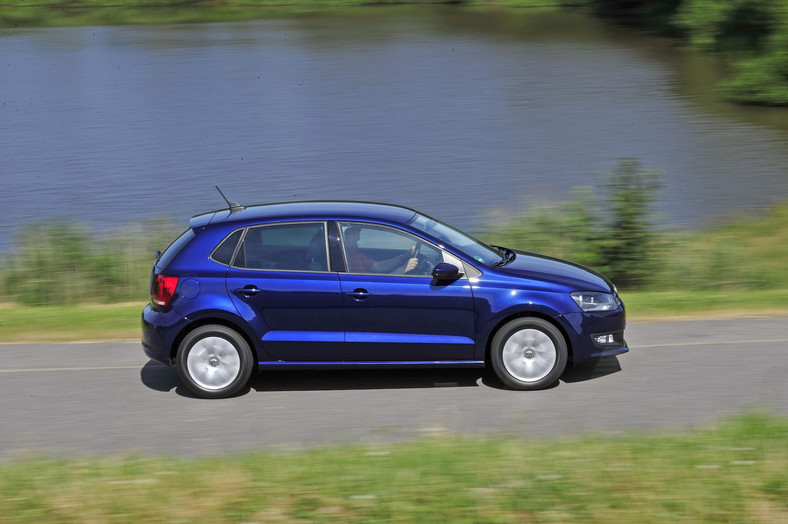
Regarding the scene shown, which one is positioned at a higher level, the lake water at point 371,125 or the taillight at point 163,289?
the lake water at point 371,125

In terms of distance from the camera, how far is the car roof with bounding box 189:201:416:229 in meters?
8.63

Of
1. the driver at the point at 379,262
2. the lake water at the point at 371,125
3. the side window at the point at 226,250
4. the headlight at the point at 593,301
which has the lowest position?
the headlight at the point at 593,301

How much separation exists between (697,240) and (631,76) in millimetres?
22164

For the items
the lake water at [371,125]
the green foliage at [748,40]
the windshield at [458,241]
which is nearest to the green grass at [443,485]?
the windshield at [458,241]

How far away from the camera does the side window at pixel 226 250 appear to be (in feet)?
27.9

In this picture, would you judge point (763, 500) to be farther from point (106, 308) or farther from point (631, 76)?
point (631, 76)

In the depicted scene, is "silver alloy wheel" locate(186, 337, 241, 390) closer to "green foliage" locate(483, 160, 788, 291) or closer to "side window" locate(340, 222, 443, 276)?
"side window" locate(340, 222, 443, 276)

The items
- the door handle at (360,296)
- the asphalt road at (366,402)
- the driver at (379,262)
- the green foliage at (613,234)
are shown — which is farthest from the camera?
the green foliage at (613,234)

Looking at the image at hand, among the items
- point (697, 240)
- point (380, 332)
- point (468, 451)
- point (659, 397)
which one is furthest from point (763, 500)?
point (697, 240)

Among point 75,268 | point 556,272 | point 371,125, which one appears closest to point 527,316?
point 556,272

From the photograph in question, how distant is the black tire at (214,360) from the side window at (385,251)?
1.14 m

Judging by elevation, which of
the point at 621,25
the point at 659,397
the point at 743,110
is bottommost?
the point at 659,397

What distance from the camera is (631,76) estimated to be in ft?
121

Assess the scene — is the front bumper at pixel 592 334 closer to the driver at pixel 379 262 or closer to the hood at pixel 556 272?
the hood at pixel 556 272
